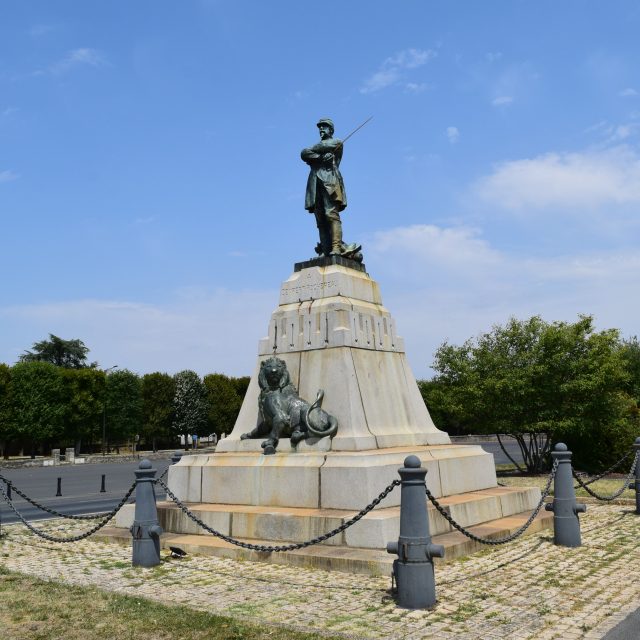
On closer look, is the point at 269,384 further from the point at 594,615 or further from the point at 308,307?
the point at 594,615

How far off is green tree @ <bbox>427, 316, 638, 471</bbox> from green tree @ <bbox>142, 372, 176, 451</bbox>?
123 feet

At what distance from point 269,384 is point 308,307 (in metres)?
1.62

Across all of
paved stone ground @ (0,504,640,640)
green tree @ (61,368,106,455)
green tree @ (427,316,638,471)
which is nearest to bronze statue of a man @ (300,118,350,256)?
paved stone ground @ (0,504,640,640)

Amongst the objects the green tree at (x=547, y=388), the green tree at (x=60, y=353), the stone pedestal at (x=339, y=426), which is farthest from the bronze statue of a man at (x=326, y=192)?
the green tree at (x=60, y=353)

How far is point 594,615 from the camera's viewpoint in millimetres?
5570

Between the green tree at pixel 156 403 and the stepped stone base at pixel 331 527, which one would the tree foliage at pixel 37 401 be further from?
the stepped stone base at pixel 331 527

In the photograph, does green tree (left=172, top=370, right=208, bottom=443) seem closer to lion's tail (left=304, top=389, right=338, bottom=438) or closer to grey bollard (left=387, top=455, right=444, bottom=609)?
lion's tail (left=304, top=389, right=338, bottom=438)

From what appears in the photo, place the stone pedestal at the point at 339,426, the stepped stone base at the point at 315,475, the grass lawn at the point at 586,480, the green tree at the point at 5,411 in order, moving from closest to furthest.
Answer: the stepped stone base at the point at 315,475 → the stone pedestal at the point at 339,426 → the grass lawn at the point at 586,480 → the green tree at the point at 5,411

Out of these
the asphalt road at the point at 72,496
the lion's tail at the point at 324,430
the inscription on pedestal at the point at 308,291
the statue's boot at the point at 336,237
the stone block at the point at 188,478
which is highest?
the statue's boot at the point at 336,237

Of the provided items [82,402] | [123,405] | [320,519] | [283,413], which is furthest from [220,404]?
[320,519]

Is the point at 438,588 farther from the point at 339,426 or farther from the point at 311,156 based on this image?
the point at 311,156

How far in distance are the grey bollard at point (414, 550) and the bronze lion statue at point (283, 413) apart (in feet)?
12.5

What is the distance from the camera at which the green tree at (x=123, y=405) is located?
54.2 m

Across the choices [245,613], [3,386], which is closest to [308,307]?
[245,613]
